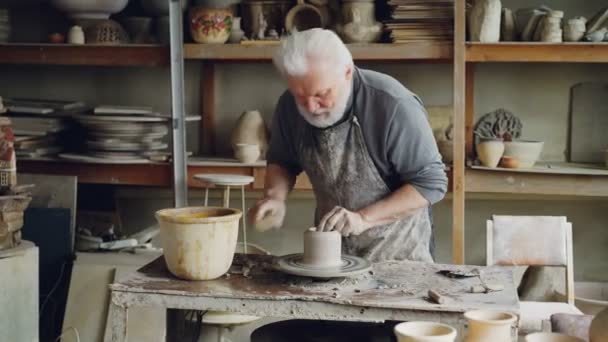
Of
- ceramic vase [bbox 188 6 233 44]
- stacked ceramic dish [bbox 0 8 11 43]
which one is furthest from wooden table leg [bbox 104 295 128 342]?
stacked ceramic dish [bbox 0 8 11 43]

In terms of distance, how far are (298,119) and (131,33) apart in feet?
7.58

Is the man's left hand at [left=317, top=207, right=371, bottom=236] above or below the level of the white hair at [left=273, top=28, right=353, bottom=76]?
below

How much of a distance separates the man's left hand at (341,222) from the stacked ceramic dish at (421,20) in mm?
1953

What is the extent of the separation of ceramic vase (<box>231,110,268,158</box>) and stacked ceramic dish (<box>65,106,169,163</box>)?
0.41 metres

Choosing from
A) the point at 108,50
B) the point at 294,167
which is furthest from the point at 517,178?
the point at 108,50

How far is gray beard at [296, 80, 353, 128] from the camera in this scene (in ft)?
9.50

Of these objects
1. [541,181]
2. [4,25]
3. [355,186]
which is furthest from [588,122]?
[4,25]

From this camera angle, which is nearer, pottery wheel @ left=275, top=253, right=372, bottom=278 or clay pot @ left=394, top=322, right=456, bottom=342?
clay pot @ left=394, top=322, right=456, bottom=342

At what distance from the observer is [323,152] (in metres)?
3.05

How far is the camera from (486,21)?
174 inches

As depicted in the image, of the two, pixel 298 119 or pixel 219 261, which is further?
pixel 298 119

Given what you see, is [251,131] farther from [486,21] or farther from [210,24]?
[486,21]

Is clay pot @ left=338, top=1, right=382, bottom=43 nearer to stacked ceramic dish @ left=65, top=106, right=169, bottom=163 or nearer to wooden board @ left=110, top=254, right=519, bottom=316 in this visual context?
stacked ceramic dish @ left=65, top=106, right=169, bottom=163

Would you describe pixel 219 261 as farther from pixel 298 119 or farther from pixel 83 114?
pixel 83 114
